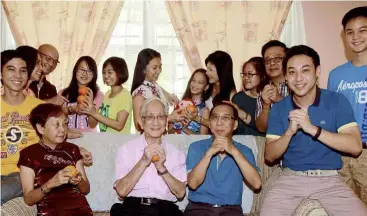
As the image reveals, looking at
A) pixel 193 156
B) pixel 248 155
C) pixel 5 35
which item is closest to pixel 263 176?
pixel 248 155

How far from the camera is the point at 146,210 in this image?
2.54m

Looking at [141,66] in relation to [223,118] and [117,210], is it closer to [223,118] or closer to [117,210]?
[223,118]

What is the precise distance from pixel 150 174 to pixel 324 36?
3.21m

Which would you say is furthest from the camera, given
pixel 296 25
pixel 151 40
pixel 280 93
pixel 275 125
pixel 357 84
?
pixel 296 25

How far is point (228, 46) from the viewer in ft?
16.3

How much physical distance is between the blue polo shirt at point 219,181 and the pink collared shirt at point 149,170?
0.24ft

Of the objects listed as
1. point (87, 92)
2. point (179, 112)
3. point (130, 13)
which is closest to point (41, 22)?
point (130, 13)

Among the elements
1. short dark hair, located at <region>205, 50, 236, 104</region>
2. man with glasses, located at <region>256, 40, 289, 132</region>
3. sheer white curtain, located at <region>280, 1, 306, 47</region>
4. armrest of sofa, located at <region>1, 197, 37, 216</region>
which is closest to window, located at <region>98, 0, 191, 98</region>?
sheer white curtain, located at <region>280, 1, 306, 47</region>

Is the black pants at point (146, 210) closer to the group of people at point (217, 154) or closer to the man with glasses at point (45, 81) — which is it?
the group of people at point (217, 154)

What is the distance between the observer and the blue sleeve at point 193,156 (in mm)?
2697

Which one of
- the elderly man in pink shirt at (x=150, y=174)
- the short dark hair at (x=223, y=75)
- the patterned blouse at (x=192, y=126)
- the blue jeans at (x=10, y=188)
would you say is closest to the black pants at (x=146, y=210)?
the elderly man in pink shirt at (x=150, y=174)

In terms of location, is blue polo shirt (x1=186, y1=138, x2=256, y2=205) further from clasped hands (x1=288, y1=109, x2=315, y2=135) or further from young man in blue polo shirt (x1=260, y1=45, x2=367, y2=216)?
clasped hands (x1=288, y1=109, x2=315, y2=135)

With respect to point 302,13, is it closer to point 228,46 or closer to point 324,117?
point 228,46

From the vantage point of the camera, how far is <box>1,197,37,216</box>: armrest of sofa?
90.1 inches
